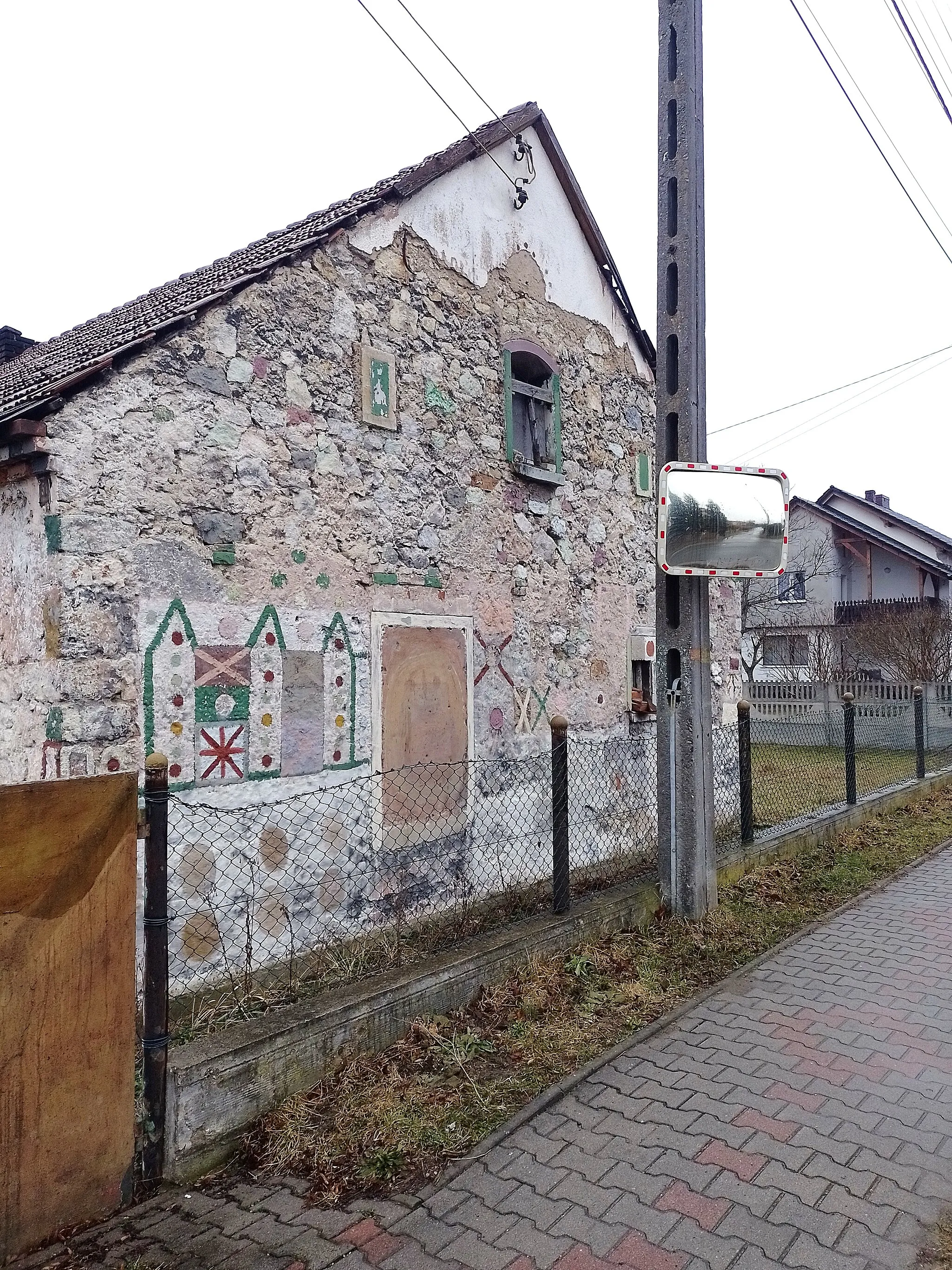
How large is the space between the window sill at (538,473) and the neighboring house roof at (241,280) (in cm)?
203

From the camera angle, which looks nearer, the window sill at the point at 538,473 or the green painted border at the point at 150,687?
the green painted border at the point at 150,687

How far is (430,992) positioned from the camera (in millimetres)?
4117

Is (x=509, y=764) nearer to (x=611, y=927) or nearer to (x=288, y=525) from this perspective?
(x=611, y=927)

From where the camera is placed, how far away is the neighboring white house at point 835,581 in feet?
82.1

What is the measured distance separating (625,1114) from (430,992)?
1088 mm

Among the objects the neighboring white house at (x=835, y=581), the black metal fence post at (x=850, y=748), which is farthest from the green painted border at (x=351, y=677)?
the neighboring white house at (x=835, y=581)

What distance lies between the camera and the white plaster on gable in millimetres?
5848

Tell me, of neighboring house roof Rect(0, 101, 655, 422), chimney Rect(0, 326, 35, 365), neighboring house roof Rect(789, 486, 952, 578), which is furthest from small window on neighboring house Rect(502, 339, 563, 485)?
neighboring house roof Rect(789, 486, 952, 578)

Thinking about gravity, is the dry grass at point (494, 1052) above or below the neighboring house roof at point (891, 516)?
below

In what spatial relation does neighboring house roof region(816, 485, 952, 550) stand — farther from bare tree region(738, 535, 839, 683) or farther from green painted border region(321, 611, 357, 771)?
green painted border region(321, 611, 357, 771)

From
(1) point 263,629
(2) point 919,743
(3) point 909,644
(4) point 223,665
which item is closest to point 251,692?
(4) point 223,665

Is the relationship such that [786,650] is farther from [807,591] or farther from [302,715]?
[302,715]

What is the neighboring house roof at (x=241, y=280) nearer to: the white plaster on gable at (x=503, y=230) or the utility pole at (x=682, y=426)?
the white plaster on gable at (x=503, y=230)

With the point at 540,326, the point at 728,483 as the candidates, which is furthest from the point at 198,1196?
the point at 540,326
